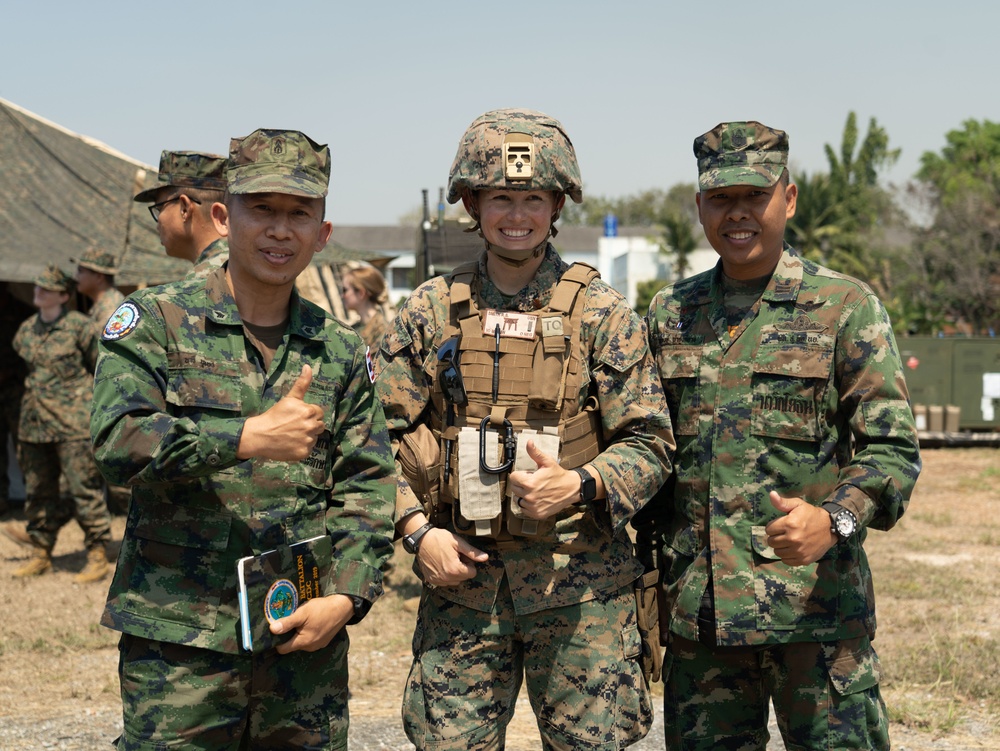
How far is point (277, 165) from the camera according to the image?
2.77m

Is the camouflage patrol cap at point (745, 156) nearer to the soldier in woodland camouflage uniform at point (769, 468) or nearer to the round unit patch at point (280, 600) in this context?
the soldier in woodland camouflage uniform at point (769, 468)

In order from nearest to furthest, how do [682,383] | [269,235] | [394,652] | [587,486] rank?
[269,235], [587,486], [682,383], [394,652]

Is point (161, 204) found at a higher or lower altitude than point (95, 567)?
higher

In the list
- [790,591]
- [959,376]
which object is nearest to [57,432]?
[790,591]

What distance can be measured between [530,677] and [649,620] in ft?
1.47

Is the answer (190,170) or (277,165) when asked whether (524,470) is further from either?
(190,170)

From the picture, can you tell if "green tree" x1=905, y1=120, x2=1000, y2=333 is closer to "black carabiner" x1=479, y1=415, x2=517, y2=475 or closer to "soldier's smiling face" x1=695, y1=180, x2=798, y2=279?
"soldier's smiling face" x1=695, y1=180, x2=798, y2=279

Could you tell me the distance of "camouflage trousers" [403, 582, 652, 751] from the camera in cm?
299

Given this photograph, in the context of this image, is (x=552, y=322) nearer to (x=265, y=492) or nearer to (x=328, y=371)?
(x=328, y=371)

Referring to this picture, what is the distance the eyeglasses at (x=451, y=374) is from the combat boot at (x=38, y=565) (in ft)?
21.7

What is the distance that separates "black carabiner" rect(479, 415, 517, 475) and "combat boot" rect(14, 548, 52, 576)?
265 inches

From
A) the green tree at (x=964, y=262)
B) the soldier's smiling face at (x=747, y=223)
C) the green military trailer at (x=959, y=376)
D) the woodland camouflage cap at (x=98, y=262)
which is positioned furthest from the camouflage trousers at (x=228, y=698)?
the green tree at (x=964, y=262)

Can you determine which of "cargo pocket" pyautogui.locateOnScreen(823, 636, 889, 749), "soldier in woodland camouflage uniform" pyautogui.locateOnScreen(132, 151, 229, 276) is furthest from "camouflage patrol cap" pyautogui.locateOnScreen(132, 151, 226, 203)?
"cargo pocket" pyautogui.locateOnScreen(823, 636, 889, 749)

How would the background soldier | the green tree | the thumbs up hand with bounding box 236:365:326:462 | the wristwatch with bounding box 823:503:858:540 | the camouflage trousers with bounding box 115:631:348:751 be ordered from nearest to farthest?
the thumbs up hand with bounding box 236:365:326:462
the camouflage trousers with bounding box 115:631:348:751
the wristwatch with bounding box 823:503:858:540
the background soldier
the green tree
